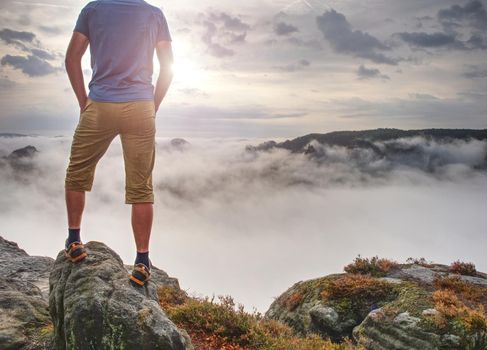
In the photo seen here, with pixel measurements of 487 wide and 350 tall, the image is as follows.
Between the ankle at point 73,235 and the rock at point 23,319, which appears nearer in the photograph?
the ankle at point 73,235

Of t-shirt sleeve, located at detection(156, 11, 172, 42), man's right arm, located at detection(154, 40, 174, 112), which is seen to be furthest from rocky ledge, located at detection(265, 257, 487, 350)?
t-shirt sleeve, located at detection(156, 11, 172, 42)

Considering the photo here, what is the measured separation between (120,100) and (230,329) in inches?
196

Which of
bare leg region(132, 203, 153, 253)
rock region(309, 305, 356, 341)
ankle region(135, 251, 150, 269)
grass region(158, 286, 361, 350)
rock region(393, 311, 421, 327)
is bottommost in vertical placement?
rock region(309, 305, 356, 341)

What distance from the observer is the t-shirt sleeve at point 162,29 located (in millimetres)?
6487

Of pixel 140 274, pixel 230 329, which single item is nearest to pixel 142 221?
pixel 140 274

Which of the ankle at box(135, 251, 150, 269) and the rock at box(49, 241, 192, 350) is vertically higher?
the ankle at box(135, 251, 150, 269)

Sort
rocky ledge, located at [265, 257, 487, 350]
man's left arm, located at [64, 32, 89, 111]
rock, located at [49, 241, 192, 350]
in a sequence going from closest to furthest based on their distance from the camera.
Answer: rock, located at [49, 241, 192, 350]
man's left arm, located at [64, 32, 89, 111]
rocky ledge, located at [265, 257, 487, 350]

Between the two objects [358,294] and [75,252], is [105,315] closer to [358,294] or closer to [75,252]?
[75,252]

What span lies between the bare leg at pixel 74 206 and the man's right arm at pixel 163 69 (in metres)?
1.83

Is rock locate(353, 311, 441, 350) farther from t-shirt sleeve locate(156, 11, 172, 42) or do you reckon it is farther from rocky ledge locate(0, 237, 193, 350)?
t-shirt sleeve locate(156, 11, 172, 42)

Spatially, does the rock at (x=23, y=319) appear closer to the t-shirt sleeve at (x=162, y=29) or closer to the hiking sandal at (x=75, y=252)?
the hiking sandal at (x=75, y=252)

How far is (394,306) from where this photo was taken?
422 inches

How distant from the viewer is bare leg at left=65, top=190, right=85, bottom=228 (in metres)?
6.44

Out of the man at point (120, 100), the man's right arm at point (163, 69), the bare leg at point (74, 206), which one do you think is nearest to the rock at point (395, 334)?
the man at point (120, 100)
